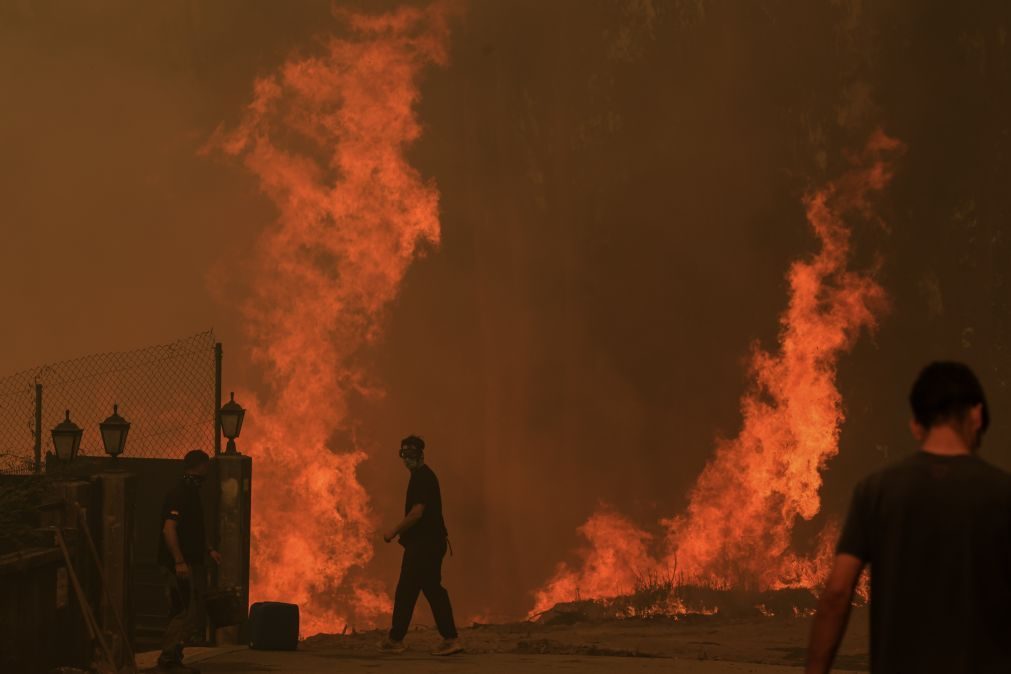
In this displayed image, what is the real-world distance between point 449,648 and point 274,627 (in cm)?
210

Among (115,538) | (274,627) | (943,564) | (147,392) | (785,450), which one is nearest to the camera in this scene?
(943,564)

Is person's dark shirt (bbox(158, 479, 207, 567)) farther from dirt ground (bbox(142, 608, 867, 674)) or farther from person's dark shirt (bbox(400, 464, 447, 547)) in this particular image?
person's dark shirt (bbox(400, 464, 447, 547))

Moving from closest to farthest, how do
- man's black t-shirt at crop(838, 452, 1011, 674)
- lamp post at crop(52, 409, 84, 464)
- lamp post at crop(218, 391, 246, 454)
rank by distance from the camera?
man's black t-shirt at crop(838, 452, 1011, 674) → lamp post at crop(52, 409, 84, 464) → lamp post at crop(218, 391, 246, 454)

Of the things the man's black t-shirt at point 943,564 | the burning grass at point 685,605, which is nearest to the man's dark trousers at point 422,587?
the burning grass at point 685,605

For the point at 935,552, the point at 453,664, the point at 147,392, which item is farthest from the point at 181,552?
the point at 147,392

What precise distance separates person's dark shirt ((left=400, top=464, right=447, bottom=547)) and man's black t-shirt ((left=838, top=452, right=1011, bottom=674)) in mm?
9914

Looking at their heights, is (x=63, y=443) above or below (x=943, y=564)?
above

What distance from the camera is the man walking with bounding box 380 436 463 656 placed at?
46.9 ft

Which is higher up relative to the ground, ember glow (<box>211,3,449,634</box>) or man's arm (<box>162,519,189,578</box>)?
ember glow (<box>211,3,449,634</box>)

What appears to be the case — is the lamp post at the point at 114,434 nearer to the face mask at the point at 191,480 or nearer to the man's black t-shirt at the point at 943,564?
the face mask at the point at 191,480

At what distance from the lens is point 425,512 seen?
14.4 meters

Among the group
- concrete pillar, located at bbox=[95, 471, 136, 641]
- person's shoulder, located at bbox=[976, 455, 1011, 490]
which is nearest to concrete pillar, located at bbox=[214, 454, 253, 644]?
concrete pillar, located at bbox=[95, 471, 136, 641]

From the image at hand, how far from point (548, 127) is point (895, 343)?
29.9ft

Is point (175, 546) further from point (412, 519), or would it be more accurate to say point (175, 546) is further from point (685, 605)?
point (685, 605)
